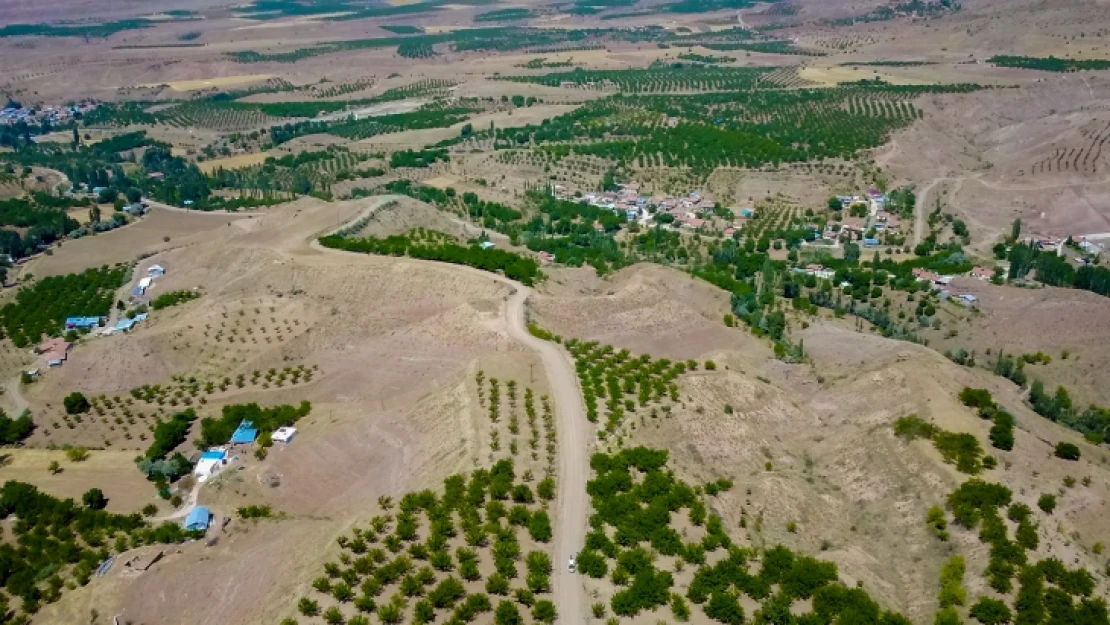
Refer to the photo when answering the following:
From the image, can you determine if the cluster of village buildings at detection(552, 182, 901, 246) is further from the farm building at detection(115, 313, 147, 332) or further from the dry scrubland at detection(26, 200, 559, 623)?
the farm building at detection(115, 313, 147, 332)

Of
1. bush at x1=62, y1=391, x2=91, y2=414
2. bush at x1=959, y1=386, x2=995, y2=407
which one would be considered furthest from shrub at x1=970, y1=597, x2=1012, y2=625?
bush at x1=62, y1=391, x2=91, y2=414

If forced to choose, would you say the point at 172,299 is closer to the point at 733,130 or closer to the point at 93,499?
the point at 93,499

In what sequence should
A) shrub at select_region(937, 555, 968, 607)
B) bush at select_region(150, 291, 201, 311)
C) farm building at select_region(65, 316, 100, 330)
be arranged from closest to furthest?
shrub at select_region(937, 555, 968, 607) < farm building at select_region(65, 316, 100, 330) < bush at select_region(150, 291, 201, 311)

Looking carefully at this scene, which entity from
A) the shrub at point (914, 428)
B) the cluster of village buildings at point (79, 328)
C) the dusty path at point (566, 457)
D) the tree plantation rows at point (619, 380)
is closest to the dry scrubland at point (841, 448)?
the shrub at point (914, 428)

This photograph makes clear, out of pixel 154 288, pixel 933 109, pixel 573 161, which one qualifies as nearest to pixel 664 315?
pixel 154 288

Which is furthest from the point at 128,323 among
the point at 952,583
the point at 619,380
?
the point at 952,583

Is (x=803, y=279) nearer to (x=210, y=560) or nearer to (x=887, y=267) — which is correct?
(x=887, y=267)

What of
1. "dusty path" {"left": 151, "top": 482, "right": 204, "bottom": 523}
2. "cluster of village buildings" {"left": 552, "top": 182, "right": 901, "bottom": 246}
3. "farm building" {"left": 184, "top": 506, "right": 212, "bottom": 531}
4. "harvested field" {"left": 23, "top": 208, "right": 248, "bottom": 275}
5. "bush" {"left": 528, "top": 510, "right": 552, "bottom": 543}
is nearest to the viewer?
"bush" {"left": 528, "top": 510, "right": 552, "bottom": 543}
